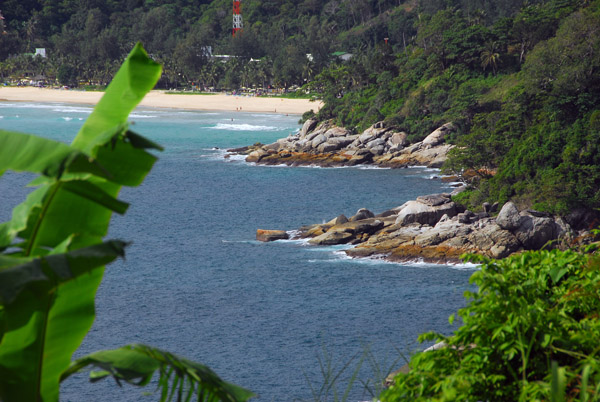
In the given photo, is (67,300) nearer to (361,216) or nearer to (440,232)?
(440,232)

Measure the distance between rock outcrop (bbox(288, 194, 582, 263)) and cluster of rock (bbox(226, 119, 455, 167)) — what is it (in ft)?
72.5

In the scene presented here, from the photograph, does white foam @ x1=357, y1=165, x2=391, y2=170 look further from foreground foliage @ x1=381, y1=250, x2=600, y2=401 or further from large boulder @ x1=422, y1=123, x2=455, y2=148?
foreground foliage @ x1=381, y1=250, x2=600, y2=401

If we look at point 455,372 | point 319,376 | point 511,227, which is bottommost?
point 319,376

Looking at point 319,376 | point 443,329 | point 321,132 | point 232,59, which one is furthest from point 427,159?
point 232,59

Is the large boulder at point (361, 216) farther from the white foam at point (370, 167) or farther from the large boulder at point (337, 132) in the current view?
the large boulder at point (337, 132)

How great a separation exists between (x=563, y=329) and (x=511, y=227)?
2836 centimetres

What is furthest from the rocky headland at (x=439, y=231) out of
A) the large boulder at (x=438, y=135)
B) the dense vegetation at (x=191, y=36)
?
the dense vegetation at (x=191, y=36)

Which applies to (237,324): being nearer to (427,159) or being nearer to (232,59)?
(427,159)

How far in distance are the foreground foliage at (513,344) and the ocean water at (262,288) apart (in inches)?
81.4

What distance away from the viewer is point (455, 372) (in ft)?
16.6

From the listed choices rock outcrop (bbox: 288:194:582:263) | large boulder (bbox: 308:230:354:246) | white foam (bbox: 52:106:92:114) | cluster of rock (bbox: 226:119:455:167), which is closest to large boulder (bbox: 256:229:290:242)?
rock outcrop (bbox: 288:194:582:263)

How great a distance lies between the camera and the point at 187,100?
379ft

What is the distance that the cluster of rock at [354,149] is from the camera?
2378 inches

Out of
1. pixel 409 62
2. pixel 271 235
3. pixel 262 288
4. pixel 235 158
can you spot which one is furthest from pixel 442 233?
pixel 409 62
